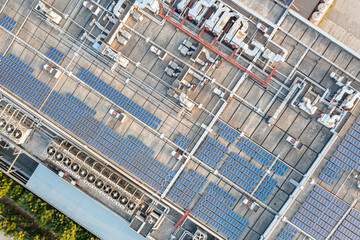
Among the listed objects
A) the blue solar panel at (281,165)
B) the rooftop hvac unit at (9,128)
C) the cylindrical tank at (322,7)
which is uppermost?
the cylindrical tank at (322,7)

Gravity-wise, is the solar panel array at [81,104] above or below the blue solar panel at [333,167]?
below

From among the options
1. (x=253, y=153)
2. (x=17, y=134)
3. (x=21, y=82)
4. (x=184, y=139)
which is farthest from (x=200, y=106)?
(x=17, y=134)

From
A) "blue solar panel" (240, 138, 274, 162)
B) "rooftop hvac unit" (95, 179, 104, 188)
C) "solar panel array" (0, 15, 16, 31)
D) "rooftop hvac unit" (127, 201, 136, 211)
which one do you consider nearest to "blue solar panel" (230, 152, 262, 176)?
"blue solar panel" (240, 138, 274, 162)

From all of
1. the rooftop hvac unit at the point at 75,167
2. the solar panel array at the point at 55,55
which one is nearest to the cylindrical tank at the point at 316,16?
the solar panel array at the point at 55,55

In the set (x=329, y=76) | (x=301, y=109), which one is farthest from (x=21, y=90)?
(x=329, y=76)

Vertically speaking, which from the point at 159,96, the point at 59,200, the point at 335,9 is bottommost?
the point at 59,200

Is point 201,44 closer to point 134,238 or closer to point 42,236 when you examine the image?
point 134,238

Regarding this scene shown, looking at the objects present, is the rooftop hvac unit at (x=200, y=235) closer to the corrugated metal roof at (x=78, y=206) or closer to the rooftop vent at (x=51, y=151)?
the corrugated metal roof at (x=78, y=206)
